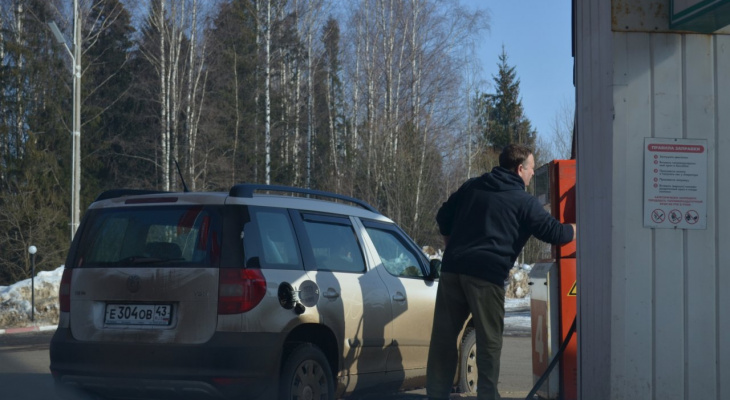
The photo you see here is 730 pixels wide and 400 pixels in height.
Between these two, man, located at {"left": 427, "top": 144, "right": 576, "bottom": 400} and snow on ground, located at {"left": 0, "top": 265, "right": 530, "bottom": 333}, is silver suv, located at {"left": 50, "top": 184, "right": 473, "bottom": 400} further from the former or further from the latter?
snow on ground, located at {"left": 0, "top": 265, "right": 530, "bottom": 333}

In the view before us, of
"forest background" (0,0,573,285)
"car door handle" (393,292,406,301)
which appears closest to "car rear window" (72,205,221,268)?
"car door handle" (393,292,406,301)

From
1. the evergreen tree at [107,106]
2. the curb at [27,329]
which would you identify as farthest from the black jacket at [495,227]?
the evergreen tree at [107,106]

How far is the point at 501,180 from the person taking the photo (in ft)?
19.1

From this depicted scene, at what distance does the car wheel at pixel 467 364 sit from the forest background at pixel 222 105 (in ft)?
72.6

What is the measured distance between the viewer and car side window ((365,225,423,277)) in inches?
292

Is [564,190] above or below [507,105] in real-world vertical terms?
below

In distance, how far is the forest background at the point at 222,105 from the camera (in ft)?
104

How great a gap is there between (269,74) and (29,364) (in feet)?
90.3

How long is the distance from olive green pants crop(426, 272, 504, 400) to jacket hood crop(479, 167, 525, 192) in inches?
24.9

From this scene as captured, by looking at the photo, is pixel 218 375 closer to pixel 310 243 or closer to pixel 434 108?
pixel 310 243

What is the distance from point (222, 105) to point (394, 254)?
104 ft

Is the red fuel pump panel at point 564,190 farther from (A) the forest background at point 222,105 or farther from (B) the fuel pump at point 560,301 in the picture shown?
(A) the forest background at point 222,105

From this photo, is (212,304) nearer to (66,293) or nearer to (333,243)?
(66,293)

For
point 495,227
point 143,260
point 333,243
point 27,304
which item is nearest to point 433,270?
point 333,243
